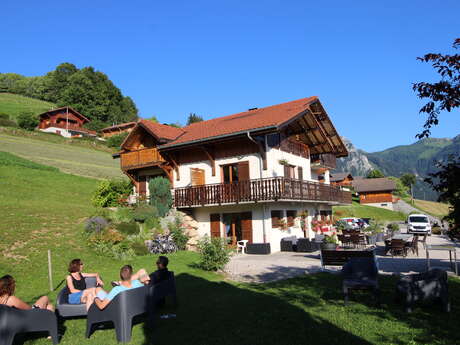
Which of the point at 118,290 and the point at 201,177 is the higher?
the point at 201,177

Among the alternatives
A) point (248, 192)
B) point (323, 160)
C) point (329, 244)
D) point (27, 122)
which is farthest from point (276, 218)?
point (27, 122)

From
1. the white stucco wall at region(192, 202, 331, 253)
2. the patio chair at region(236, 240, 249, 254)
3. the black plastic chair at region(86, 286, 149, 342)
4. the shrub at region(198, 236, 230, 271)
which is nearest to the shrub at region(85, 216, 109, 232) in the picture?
the shrub at region(198, 236, 230, 271)

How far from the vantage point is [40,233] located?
13.9m

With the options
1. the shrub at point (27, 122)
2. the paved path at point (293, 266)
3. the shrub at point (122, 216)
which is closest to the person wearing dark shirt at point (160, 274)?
the paved path at point (293, 266)

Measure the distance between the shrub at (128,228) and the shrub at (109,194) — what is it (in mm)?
6112

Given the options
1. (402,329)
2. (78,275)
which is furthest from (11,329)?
(402,329)

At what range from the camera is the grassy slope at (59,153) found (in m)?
33.3

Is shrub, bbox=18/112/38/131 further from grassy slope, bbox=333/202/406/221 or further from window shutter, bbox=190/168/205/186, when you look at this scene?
grassy slope, bbox=333/202/406/221

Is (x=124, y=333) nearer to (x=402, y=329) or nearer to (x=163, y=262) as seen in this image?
(x=163, y=262)

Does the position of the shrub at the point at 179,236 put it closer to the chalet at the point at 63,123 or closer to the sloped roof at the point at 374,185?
the sloped roof at the point at 374,185

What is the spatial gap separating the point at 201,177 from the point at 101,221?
251 inches

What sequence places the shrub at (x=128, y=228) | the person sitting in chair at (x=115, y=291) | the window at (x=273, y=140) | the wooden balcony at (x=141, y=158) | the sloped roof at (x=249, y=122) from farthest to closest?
the wooden balcony at (x=141, y=158) → the window at (x=273, y=140) → the sloped roof at (x=249, y=122) → the shrub at (x=128, y=228) → the person sitting in chair at (x=115, y=291)

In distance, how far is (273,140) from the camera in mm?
19672

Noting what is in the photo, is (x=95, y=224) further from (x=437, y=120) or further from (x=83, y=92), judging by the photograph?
(x=83, y=92)
